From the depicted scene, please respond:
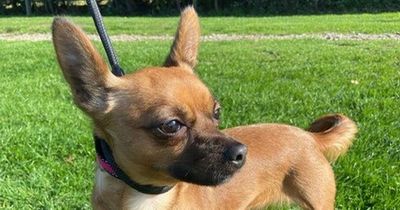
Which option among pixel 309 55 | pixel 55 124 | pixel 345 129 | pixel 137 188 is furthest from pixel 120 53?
pixel 137 188

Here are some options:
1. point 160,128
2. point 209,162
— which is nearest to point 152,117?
point 160,128

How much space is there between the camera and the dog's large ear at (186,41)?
9.80 feet

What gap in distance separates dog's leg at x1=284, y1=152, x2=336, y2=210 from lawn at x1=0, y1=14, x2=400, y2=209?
0.43 metres

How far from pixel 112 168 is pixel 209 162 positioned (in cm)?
50

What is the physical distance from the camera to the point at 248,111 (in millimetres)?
5395

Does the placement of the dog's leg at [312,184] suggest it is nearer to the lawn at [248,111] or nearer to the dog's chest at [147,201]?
the lawn at [248,111]

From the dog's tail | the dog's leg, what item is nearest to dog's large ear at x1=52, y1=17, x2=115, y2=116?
the dog's leg

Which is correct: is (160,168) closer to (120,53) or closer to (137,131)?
(137,131)

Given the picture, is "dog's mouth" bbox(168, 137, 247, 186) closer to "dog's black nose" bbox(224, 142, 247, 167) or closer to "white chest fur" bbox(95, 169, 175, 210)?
"dog's black nose" bbox(224, 142, 247, 167)

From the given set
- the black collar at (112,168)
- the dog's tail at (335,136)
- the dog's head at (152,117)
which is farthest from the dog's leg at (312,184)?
the black collar at (112,168)

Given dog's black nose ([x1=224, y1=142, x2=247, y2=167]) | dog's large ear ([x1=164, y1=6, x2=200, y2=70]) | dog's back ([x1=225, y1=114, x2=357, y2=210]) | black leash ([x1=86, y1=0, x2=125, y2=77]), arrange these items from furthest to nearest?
1. dog's back ([x1=225, y1=114, x2=357, y2=210])
2. dog's large ear ([x1=164, y1=6, x2=200, y2=70])
3. black leash ([x1=86, y1=0, x2=125, y2=77])
4. dog's black nose ([x1=224, y1=142, x2=247, y2=167])

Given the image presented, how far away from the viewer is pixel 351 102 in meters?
5.64

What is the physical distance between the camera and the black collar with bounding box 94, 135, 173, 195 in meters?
2.59

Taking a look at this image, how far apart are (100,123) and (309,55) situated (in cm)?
724
